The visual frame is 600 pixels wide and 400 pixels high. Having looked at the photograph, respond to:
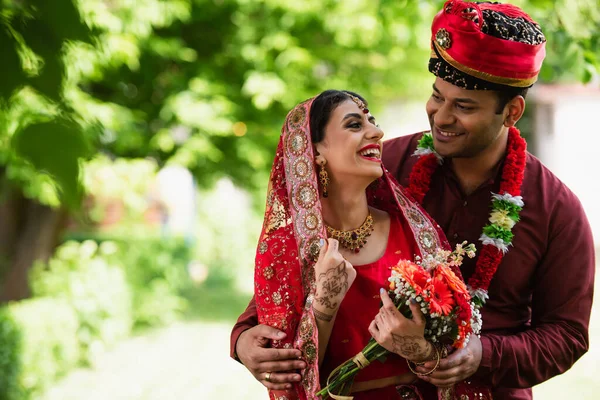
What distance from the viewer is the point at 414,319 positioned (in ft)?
8.62

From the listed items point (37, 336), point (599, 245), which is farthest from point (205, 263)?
point (599, 245)

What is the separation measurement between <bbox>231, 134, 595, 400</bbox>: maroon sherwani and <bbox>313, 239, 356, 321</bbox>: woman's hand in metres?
0.55

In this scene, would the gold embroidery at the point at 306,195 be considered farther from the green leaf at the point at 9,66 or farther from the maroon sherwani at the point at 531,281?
the green leaf at the point at 9,66

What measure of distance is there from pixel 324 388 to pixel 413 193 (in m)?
1.07

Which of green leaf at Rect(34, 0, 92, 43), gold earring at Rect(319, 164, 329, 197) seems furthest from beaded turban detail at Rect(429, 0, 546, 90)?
green leaf at Rect(34, 0, 92, 43)

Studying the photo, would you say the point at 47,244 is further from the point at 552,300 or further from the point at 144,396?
the point at 552,300

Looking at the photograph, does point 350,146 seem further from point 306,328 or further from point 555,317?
point 555,317

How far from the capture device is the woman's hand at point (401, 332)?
2.62 meters

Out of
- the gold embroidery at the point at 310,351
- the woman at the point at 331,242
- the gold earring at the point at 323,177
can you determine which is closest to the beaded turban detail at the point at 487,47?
the woman at the point at 331,242

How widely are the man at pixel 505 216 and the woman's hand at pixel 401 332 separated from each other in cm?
44

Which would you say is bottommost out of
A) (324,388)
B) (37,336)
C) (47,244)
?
(324,388)

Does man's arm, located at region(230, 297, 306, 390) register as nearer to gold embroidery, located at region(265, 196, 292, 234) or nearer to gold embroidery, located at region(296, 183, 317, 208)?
gold embroidery, located at region(265, 196, 292, 234)

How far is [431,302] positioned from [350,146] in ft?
2.43

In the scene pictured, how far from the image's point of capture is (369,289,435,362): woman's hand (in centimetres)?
262
